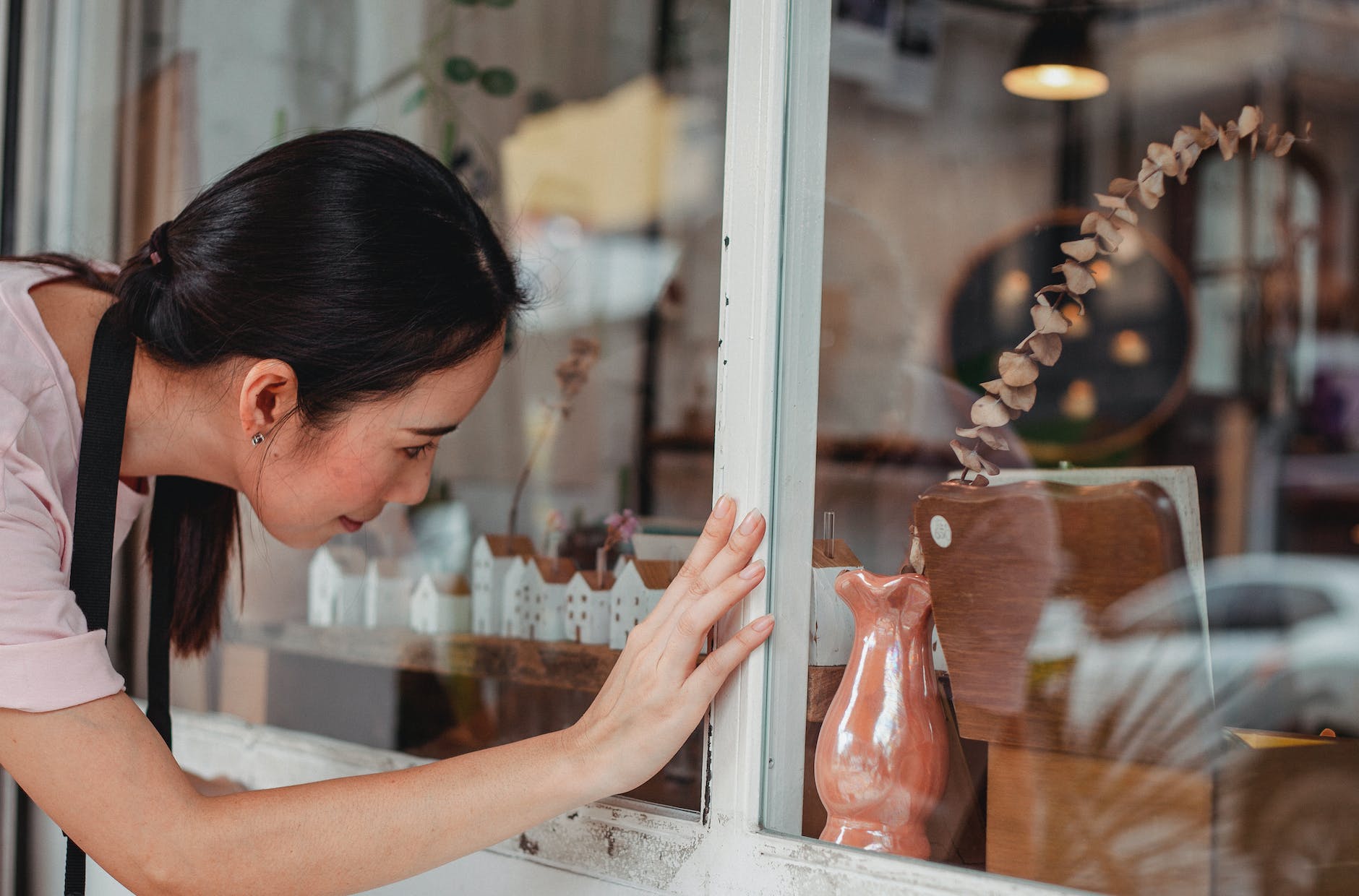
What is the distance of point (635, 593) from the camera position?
1.02 meters

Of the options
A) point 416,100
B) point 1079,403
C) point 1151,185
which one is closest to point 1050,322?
point 1151,185

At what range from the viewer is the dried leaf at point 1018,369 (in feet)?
2.52

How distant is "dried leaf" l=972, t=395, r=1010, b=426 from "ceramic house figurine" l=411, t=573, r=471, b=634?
690 mm

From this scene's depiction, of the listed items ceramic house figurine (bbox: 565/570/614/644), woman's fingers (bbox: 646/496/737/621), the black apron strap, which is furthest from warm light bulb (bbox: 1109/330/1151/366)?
the black apron strap

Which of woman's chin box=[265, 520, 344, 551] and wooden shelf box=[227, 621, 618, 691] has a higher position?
woman's chin box=[265, 520, 344, 551]

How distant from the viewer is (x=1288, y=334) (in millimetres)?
3760

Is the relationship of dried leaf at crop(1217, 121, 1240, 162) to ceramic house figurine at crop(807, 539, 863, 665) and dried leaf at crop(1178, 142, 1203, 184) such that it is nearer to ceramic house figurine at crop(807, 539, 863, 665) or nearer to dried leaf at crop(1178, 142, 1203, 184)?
dried leaf at crop(1178, 142, 1203, 184)

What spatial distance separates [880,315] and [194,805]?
1.82 m

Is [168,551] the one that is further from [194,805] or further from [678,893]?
[678,893]

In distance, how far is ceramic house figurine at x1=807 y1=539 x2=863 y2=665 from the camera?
0.79 metres

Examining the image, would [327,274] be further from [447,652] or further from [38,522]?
[447,652]

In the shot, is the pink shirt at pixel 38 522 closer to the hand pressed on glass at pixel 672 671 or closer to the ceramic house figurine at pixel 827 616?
the hand pressed on glass at pixel 672 671

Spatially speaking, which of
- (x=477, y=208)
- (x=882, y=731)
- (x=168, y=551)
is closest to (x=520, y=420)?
(x=168, y=551)

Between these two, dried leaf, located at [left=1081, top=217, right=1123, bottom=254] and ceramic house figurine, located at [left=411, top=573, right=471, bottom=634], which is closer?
dried leaf, located at [left=1081, top=217, right=1123, bottom=254]
